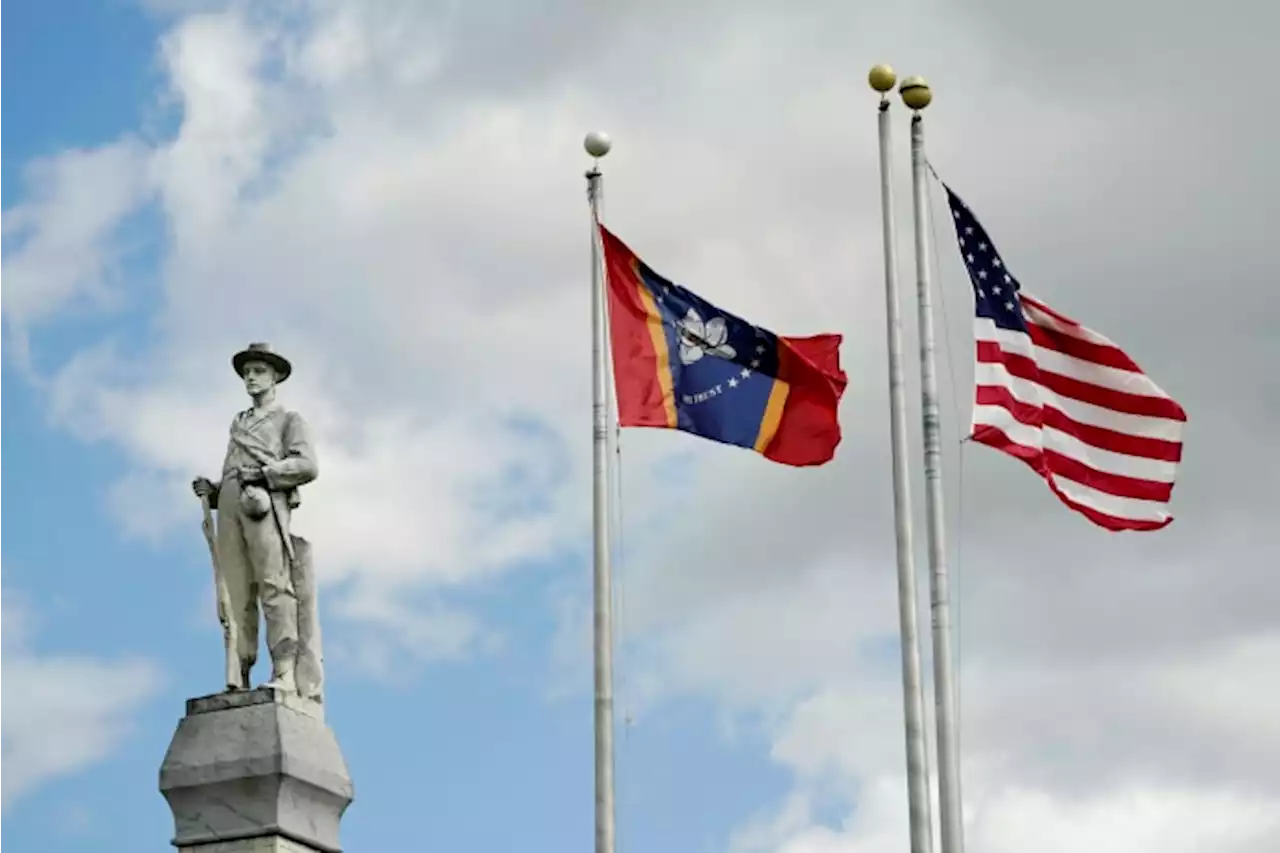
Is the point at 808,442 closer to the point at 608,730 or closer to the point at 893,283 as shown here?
the point at 893,283

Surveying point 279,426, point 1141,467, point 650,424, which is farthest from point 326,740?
A: point 1141,467

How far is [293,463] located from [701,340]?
16.5ft

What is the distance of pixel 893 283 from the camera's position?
2955 cm

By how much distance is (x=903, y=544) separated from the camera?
28516mm

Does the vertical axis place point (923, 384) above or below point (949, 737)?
above

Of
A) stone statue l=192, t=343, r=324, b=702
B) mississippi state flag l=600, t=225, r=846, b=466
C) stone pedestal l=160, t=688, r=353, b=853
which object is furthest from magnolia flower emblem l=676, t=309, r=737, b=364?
stone pedestal l=160, t=688, r=353, b=853

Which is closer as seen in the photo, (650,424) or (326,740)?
(326,740)

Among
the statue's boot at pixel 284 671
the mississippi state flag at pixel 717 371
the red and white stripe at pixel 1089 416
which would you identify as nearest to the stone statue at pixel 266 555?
the statue's boot at pixel 284 671

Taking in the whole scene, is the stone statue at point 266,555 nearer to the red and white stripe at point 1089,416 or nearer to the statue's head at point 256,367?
the statue's head at point 256,367

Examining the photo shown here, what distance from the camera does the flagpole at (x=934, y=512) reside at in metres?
27.3

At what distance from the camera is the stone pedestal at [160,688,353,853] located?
25422 millimetres

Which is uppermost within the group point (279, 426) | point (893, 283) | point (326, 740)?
point (893, 283)

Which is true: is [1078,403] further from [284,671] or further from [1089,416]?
[284,671]

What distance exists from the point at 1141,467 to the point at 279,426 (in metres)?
8.81
